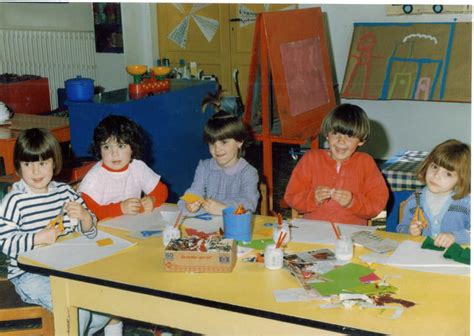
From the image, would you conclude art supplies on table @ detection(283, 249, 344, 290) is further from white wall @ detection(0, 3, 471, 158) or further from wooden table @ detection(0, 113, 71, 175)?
white wall @ detection(0, 3, 471, 158)

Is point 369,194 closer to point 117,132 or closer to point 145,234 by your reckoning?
point 145,234

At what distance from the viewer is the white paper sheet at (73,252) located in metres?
2.04

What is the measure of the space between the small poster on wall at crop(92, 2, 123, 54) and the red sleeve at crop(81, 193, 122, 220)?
4.87 m

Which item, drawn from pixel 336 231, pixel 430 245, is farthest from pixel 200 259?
pixel 430 245

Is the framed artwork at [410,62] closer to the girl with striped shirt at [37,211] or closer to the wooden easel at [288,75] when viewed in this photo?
the wooden easel at [288,75]

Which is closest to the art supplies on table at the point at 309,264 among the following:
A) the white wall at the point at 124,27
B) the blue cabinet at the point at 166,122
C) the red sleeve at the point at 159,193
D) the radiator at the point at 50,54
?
the red sleeve at the point at 159,193

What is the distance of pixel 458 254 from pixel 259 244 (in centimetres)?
65

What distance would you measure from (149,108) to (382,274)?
2.61m

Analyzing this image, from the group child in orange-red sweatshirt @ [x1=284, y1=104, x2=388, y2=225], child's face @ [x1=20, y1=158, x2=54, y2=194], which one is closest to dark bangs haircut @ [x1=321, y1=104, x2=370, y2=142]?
child in orange-red sweatshirt @ [x1=284, y1=104, x2=388, y2=225]

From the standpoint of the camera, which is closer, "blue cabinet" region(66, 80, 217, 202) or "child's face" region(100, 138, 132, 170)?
"child's face" region(100, 138, 132, 170)

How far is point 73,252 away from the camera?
7.00 feet

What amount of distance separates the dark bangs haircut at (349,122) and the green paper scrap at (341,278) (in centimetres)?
88

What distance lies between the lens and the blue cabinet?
3.94m

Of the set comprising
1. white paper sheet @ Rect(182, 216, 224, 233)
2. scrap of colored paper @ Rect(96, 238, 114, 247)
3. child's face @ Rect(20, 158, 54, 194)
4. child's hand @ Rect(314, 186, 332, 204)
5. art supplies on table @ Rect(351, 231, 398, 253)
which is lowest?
art supplies on table @ Rect(351, 231, 398, 253)
